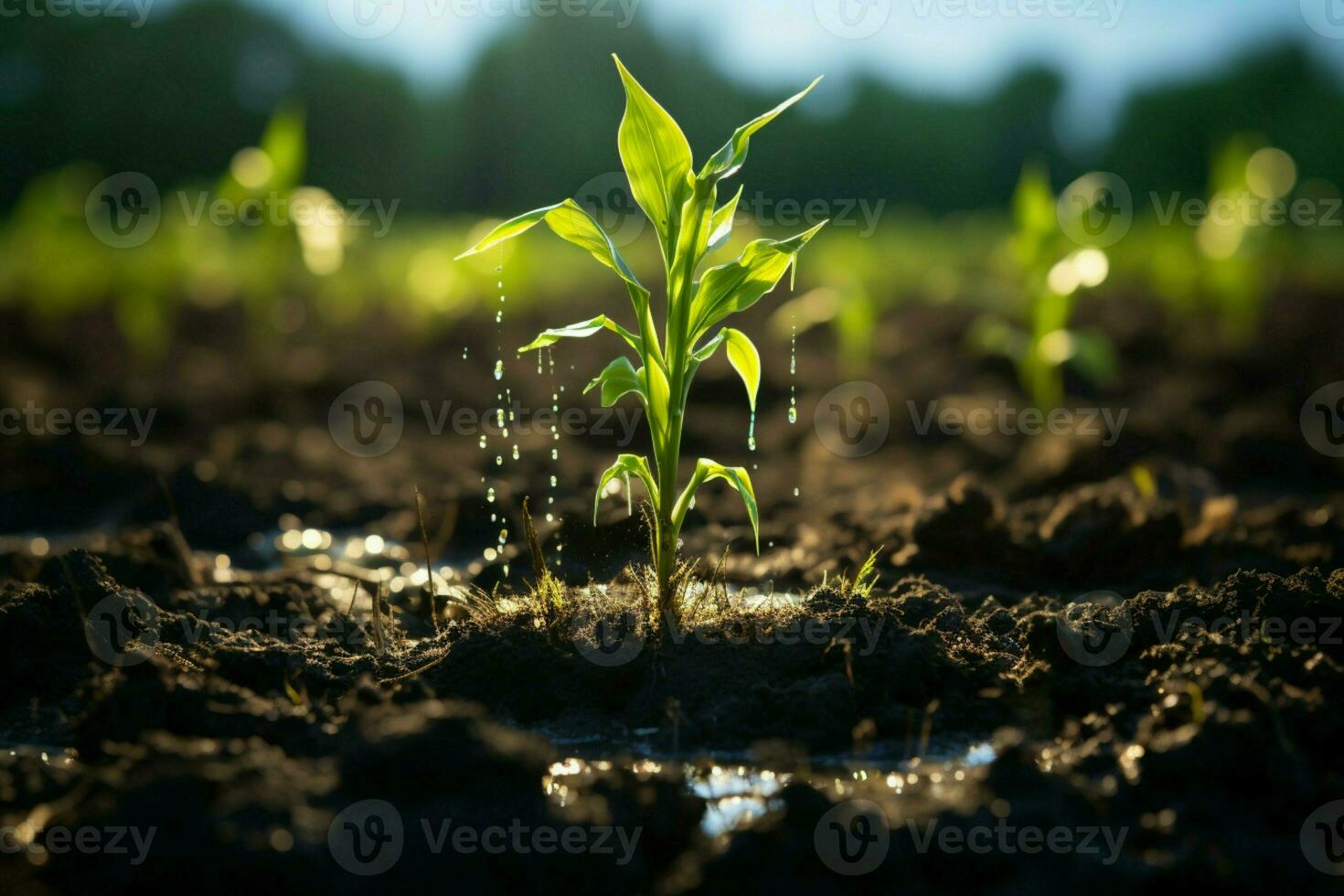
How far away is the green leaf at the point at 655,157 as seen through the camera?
2.09 metres

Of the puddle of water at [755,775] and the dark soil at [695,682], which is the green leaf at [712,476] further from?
the puddle of water at [755,775]

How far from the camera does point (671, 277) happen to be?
224 cm

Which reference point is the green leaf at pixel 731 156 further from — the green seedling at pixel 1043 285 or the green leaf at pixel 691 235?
the green seedling at pixel 1043 285

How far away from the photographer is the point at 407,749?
1693 millimetres

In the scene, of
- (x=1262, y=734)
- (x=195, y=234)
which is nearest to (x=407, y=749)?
(x=1262, y=734)

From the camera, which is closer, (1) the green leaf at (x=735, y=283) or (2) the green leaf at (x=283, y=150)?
(1) the green leaf at (x=735, y=283)

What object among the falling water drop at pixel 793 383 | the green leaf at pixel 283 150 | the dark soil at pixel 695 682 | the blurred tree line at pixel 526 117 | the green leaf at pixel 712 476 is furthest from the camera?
the blurred tree line at pixel 526 117

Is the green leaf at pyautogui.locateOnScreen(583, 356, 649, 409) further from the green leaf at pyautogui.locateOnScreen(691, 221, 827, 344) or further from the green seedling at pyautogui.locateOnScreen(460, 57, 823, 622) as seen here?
the green leaf at pyautogui.locateOnScreen(691, 221, 827, 344)

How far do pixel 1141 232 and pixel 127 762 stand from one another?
1133cm

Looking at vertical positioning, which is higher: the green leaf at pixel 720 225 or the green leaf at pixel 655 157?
the green leaf at pixel 655 157

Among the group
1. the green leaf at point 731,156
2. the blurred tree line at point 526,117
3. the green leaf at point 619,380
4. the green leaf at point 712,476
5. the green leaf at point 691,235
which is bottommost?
the green leaf at point 712,476

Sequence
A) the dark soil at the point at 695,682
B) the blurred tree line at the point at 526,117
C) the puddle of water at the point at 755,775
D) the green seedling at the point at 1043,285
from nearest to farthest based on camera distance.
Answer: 1. the dark soil at the point at 695,682
2. the puddle of water at the point at 755,775
3. the green seedling at the point at 1043,285
4. the blurred tree line at the point at 526,117

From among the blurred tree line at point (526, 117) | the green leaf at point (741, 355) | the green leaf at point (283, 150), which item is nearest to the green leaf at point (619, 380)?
the green leaf at point (741, 355)

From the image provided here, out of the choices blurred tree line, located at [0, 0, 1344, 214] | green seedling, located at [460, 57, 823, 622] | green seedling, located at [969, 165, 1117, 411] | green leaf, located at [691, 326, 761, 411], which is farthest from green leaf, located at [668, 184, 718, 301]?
blurred tree line, located at [0, 0, 1344, 214]
